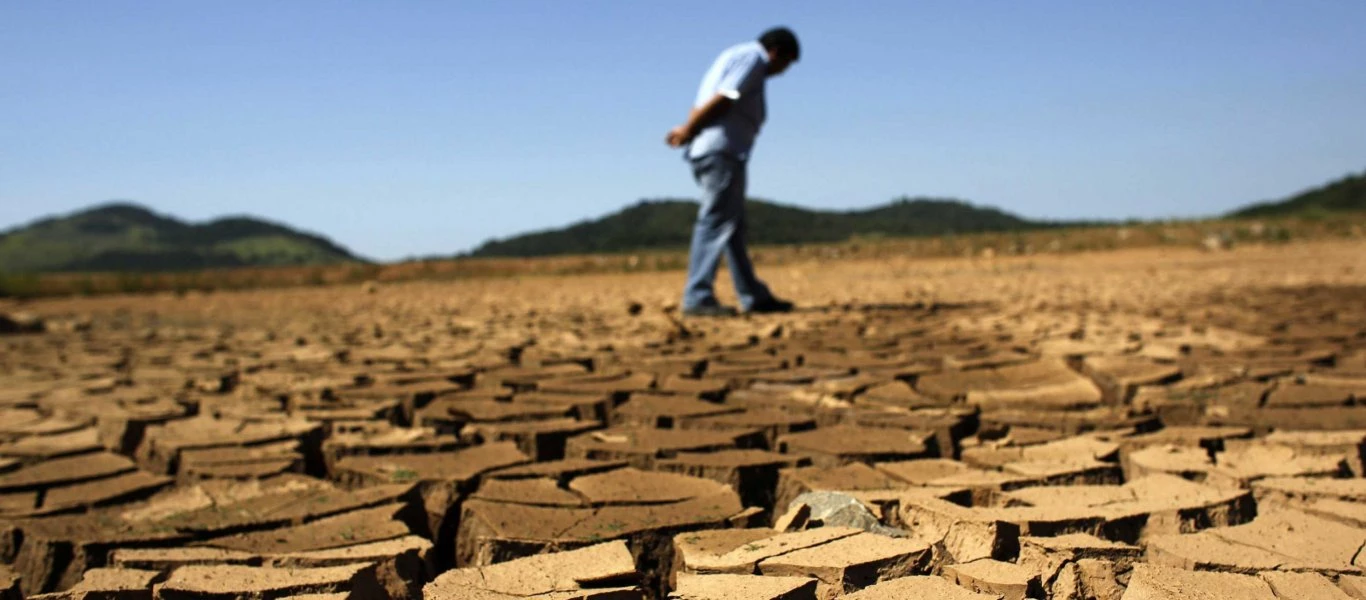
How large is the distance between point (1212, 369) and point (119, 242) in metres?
39.8

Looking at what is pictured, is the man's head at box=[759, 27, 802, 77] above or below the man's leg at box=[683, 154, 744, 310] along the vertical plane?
above

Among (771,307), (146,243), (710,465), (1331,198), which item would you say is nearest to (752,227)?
(771,307)

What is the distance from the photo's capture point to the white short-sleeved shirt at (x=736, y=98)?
5.55 meters

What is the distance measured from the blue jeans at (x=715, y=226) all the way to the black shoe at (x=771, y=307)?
180mm

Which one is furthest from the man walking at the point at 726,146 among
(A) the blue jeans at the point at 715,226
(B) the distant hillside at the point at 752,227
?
(B) the distant hillside at the point at 752,227

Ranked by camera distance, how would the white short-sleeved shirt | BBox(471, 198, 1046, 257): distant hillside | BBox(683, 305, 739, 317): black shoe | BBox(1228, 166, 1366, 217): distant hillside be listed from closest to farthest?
1. the white short-sleeved shirt
2. BBox(683, 305, 739, 317): black shoe
3. BBox(471, 198, 1046, 257): distant hillside
4. BBox(1228, 166, 1366, 217): distant hillside

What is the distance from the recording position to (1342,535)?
5.75 feet

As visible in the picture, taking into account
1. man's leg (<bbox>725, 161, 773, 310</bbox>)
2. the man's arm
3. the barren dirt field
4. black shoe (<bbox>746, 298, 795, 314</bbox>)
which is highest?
the man's arm

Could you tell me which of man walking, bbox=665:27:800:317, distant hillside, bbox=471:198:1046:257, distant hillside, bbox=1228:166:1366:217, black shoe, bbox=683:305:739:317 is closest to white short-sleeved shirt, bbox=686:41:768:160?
man walking, bbox=665:27:800:317

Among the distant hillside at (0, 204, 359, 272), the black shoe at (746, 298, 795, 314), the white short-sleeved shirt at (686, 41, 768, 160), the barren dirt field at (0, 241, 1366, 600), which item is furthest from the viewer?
the distant hillside at (0, 204, 359, 272)

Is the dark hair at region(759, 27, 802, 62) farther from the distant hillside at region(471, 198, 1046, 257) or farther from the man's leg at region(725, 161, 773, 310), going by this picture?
the distant hillside at region(471, 198, 1046, 257)

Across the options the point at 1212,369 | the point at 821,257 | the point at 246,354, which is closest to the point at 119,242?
the point at 821,257

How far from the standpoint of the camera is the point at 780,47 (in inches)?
224

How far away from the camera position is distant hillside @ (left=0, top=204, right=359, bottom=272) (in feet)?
99.0
